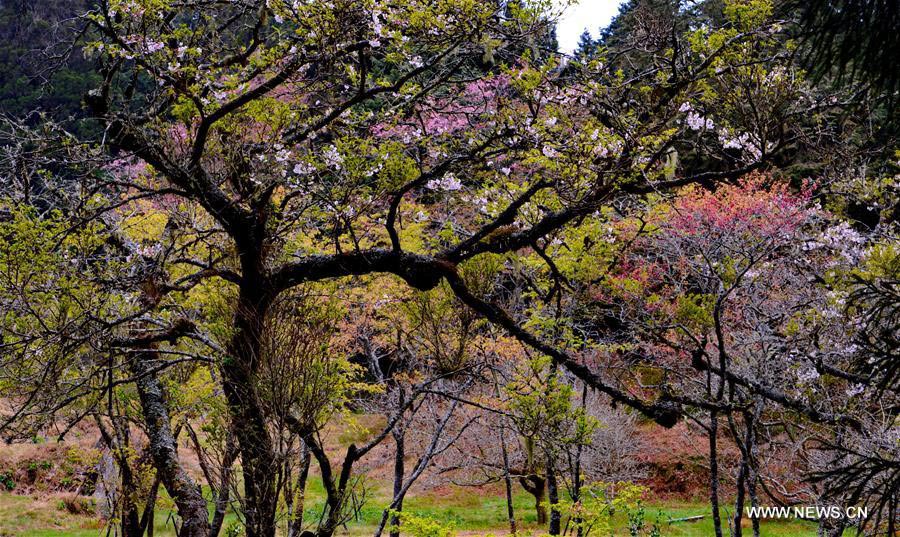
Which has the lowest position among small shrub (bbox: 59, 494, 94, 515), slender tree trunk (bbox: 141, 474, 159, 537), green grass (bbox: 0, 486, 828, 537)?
green grass (bbox: 0, 486, 828, 537)

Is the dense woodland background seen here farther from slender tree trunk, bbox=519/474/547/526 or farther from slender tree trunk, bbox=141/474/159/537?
slender tree trunk, bbox=519/474/547/526

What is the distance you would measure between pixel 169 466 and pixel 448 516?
36.7 feet

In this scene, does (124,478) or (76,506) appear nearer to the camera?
(124,478)

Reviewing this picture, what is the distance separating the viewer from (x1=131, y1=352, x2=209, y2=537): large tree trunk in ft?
21.3

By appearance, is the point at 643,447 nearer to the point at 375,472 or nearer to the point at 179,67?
the point at 375,472

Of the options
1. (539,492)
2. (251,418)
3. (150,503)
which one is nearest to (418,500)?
(539,492)

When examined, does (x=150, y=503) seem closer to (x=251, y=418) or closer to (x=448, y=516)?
(x=251, y=418)

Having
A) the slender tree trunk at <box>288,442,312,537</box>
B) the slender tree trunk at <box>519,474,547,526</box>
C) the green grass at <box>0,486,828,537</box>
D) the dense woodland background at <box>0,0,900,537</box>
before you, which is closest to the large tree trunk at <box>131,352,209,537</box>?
the dense woodland background at <box>0,0,900,537</box>

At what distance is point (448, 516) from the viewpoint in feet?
54.9

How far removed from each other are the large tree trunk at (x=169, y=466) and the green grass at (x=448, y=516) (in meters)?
6.41

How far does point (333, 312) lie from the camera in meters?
6.62

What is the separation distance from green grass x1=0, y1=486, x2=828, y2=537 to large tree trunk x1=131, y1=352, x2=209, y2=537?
641cm

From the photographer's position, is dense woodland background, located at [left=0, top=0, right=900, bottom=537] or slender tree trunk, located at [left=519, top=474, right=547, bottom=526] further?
slender tree trunk, located at [left=519, top=474, right=547, bottom=526]

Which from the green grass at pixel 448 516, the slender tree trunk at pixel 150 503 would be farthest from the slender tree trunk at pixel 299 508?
the green grass at pixel 448 516
